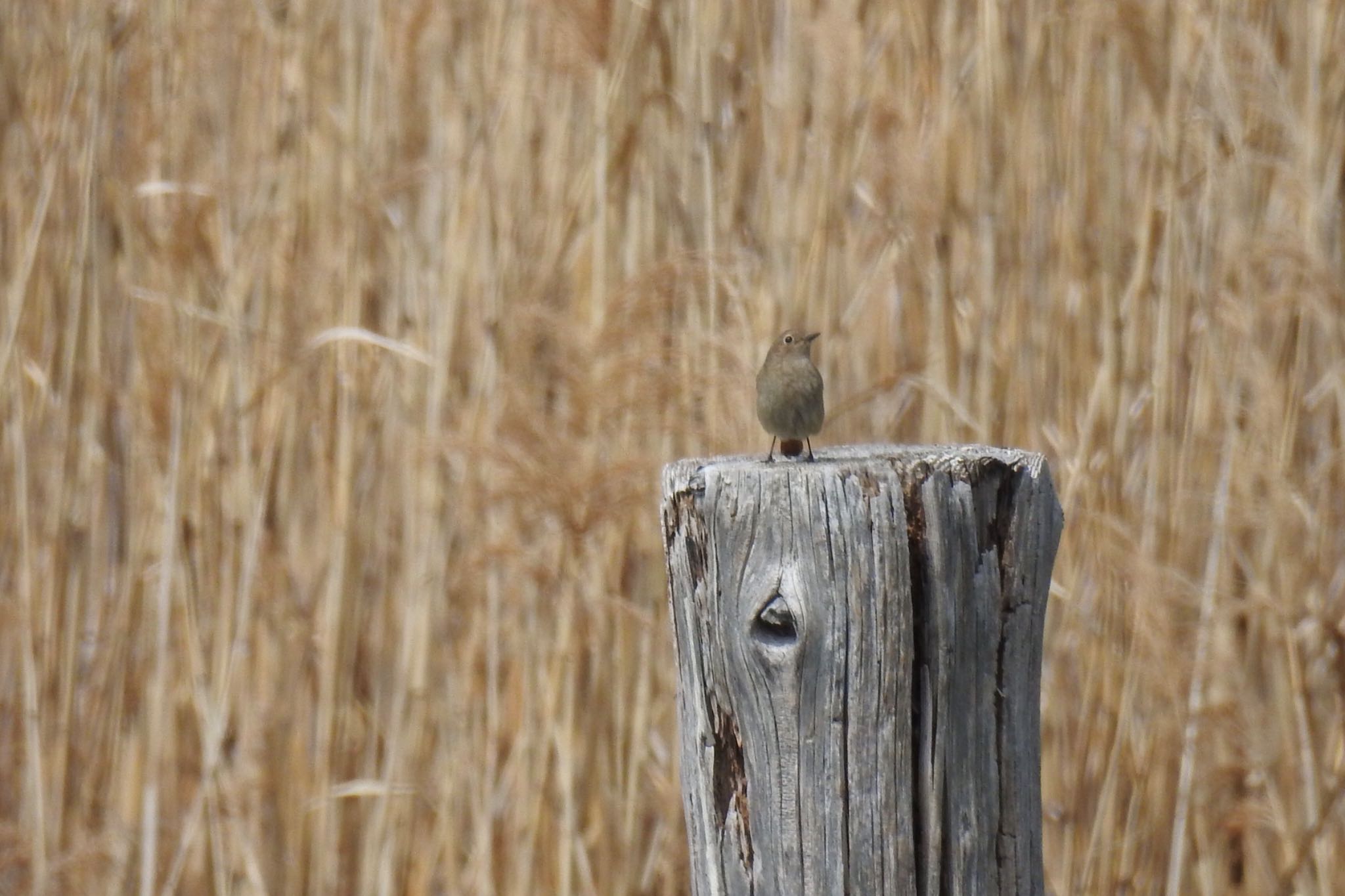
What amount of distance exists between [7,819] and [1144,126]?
7.98ft

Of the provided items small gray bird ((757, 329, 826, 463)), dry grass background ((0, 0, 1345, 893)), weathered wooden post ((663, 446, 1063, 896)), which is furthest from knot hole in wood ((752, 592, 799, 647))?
dry grass background ((0, 0, 1345, 893))

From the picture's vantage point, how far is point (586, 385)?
2.16 metres

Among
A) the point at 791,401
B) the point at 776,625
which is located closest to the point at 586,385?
the point at 791,401

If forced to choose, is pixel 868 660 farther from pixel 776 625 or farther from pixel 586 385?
pixel 586 385

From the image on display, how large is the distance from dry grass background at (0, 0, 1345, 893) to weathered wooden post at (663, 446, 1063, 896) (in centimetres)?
95

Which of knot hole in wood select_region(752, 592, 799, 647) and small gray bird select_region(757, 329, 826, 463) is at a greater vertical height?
small gray bird select_region(757, 329, 826, 463)

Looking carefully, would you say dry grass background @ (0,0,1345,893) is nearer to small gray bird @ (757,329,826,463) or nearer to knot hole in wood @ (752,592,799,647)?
small gray bird @ (757,329,826,463)

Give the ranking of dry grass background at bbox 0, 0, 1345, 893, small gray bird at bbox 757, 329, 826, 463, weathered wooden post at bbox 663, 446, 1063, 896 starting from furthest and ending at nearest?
1. dry grass background at bbox 0, 0, 1345, 893
2. small gray bird at bbox 757, 329, 826, 463
3. weathered wooden post at bbox 663, 446, 1063, 896

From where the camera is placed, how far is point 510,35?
254 cm

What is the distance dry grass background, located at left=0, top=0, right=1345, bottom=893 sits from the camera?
230 centimetres

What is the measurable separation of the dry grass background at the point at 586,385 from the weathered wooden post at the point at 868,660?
95 cm

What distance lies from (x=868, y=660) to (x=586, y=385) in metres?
1.05

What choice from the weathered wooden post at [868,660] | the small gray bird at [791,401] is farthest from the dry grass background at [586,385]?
the weathered wooden post at [868,660]

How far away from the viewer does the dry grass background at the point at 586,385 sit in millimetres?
2305
